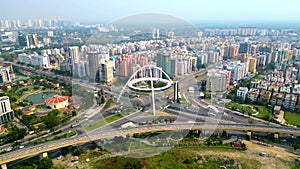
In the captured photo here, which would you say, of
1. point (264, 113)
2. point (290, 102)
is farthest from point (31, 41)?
point (290, 102)

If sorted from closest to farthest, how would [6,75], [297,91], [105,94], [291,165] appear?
[291,165]
[297,91]
[105,94]
[6,75]

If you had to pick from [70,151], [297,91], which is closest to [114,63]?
[70,151]

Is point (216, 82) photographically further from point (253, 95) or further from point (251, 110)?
point (251, 110)

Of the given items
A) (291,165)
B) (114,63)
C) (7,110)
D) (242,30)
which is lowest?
(291,165)

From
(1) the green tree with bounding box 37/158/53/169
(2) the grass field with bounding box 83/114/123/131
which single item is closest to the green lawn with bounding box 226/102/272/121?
(2) the grass field with bounding box 83/114/123/131

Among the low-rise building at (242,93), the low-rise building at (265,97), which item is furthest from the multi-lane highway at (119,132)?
the low-rise building at (242,93)

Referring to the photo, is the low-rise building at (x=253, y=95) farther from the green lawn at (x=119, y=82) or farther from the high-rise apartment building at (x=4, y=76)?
the high-rise apartment building at (x=4, y=76)

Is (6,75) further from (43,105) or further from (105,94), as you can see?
(105,94)

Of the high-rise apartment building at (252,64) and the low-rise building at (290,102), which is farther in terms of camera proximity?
the high-rise apartment building at (252,64)
